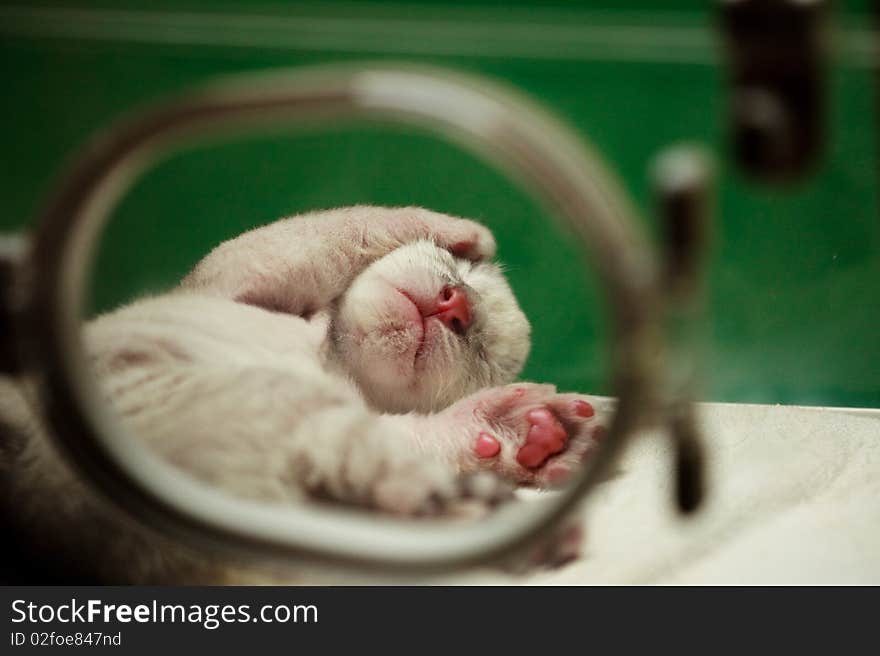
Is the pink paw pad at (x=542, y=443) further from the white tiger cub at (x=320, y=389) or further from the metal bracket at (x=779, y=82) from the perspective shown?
the metal bracket at (x=779, y=82)

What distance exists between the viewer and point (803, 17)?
51 centimetres

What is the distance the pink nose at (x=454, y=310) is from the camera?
1.23 meters

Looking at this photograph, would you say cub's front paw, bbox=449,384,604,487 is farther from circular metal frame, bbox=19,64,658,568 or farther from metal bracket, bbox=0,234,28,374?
metal bracket, bbox=0,234,28,374

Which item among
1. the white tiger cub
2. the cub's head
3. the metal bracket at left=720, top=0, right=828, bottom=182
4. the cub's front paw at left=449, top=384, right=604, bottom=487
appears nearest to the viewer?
the metal bracket at left=720, top=0, right=828, bottom=182

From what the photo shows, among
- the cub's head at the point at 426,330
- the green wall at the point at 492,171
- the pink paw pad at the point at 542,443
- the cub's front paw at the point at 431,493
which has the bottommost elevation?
the cub's front paw at the point at 431,493

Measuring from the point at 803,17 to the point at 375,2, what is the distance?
0.32 meters

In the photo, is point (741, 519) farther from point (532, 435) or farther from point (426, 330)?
point (426, 330)

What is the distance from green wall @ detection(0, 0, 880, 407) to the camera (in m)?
0.68

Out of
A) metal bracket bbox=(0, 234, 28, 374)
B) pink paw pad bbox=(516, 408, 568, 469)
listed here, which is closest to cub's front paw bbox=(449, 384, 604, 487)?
pink paw pad bbox=(516, 408, 568, 469)

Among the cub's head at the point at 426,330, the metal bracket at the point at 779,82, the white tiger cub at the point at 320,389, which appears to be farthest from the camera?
the cub's head at the point at 426,330

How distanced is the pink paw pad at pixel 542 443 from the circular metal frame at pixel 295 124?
44 centimetres

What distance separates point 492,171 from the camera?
2.82ft

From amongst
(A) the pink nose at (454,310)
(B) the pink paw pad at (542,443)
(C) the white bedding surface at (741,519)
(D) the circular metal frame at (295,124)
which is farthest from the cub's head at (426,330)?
(D) the circular metal frame at (295,124)

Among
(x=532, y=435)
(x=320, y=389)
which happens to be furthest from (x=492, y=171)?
(x=532, y=435)
